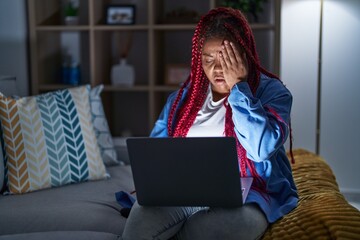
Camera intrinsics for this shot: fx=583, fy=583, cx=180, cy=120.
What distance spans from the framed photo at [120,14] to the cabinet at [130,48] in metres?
0.06

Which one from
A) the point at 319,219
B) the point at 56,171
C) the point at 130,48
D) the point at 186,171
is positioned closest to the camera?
the point at 186,171

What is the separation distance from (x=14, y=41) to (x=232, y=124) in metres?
1.79

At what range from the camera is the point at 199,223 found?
1.61 meters

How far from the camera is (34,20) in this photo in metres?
3.42

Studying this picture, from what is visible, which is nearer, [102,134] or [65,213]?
[65,213]

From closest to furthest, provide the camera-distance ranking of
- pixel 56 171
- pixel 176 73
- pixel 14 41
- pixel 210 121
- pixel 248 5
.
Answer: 1. pixel 210 121
2. pixel 56 171
3. pixel 14 41
4. pixel 248 5
5. pixel 176 73

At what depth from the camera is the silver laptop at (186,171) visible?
152cm

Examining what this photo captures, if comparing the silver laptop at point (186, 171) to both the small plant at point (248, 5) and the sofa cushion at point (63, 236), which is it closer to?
the sofa cushion at point (63, 236)

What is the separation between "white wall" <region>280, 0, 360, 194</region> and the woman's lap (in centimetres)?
198

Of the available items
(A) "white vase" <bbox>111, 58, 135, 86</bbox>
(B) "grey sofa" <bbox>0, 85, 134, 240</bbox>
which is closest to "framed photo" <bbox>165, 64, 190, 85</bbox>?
(A) "white vase" <bbox>111, 58, 135, 86</bbox>

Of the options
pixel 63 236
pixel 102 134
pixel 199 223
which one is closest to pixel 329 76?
pixel 102 134

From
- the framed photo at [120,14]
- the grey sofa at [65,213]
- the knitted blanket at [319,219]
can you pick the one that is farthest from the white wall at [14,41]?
the knitted blanket at [319,219]

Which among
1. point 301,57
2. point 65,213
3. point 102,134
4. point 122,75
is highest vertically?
point 301,57

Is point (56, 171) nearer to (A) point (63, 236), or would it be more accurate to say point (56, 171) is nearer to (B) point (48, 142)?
(B) point (48, 142)
